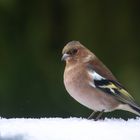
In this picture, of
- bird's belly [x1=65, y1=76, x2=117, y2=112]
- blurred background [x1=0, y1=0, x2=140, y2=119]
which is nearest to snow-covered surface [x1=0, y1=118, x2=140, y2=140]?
bird's belly [x1=65, y1=76, x2=117, y2=112]

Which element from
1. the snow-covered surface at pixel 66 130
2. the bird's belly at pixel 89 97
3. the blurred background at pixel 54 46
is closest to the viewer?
the snow-covered surface at pixel 66 130

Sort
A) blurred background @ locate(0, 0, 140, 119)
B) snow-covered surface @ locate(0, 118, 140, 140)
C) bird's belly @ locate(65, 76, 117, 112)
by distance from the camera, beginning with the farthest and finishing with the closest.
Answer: blurred background @ locate(0, 0, 140, 119)
bird's belly @ locate(65, 76, 117, 112)
snow-covered surface @ locate(0, 118, 140, 140)

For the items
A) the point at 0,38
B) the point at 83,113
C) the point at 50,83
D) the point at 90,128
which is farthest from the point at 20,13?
the point at 90,128

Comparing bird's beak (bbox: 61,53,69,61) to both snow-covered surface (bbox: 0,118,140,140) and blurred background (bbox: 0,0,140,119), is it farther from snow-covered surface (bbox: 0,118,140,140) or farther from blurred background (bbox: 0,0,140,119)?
blurred background (bbox: 0,0,140,119)

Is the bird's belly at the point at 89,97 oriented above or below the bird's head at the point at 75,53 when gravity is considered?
below

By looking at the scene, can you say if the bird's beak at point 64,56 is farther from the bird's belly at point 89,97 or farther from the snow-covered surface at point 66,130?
the snow-covered surface at point 66,130

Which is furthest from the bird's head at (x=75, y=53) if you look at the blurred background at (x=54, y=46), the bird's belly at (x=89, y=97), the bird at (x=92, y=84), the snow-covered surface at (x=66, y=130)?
the blurred background at (x=54, y=46)

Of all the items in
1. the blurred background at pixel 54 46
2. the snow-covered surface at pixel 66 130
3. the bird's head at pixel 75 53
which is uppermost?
the bird's head at pixel 75 53
